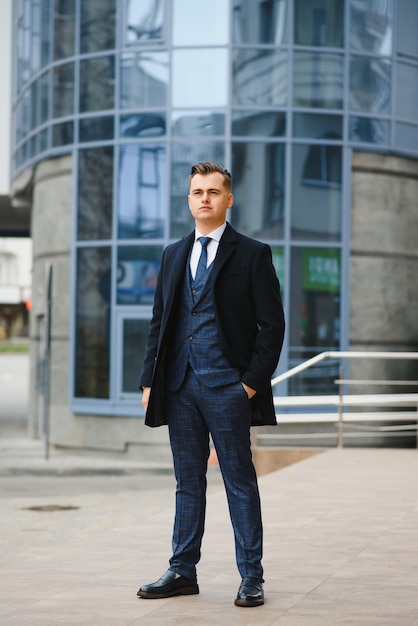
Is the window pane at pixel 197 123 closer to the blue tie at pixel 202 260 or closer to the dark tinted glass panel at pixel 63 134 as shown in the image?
the dark tinted glass panel at pixel 63 134

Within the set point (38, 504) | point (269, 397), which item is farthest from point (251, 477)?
point (38, 504)

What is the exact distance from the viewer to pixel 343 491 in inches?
408

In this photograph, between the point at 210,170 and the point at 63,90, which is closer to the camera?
the point at 210,170

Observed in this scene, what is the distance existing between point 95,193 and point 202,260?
14.2 m

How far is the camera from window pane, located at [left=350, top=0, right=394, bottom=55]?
18906 mm

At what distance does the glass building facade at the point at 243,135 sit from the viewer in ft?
61.0

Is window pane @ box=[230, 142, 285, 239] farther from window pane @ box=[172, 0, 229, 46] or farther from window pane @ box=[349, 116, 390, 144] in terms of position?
window pane @ box=[172, 0, 229, 46]

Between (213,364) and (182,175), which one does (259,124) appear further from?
(213,364)

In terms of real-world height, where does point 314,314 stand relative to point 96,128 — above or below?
below

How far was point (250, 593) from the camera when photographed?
540 cm

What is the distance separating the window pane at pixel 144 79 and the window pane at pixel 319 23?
79.3 inches

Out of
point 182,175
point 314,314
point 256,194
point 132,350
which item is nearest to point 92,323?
point 132,350

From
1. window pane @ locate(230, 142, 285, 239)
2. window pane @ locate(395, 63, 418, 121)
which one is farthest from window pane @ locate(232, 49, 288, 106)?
window pane @ locate(395, 63, 418, 121)

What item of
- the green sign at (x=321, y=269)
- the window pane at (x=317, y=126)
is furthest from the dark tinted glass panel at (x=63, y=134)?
the green sign at (x=321, y=269)
